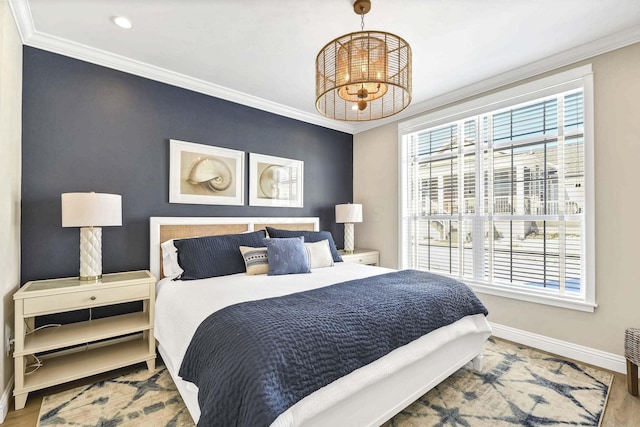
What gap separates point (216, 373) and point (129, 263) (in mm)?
1954

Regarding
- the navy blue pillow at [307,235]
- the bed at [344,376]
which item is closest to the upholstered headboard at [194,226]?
the bed at [344,376]

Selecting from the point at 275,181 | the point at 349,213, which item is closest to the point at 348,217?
the point at 349,213

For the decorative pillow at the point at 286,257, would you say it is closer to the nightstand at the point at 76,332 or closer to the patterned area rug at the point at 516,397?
the nightstand at the point at 76,332

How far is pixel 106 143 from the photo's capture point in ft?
8.62

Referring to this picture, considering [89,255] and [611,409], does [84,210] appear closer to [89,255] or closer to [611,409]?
[89,255]

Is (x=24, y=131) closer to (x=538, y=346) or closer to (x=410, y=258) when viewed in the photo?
(x=410, y=258)

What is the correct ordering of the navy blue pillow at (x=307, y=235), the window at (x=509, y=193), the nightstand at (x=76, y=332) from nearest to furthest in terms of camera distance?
1. the nightstand at (x=76, y=332)
2. the window at (x=509, y=193)
3. the navy blue pillow at (x=307, y=235)

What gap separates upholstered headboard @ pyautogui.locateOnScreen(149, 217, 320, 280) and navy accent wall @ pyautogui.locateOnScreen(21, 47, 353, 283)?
0.31 feet

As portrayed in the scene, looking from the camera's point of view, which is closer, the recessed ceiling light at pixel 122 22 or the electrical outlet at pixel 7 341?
the electrical outlet at pixel 7 341

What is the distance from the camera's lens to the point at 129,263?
272cm

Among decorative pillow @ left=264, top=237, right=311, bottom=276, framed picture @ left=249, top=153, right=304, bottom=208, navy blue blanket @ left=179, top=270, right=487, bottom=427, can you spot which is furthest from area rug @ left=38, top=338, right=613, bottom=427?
framed picture @ left=249, top=153, right=304, bottom=208

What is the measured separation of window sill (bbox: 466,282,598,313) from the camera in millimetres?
2516

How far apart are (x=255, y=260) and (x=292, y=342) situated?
1425 mm

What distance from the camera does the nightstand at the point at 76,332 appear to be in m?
1.91
